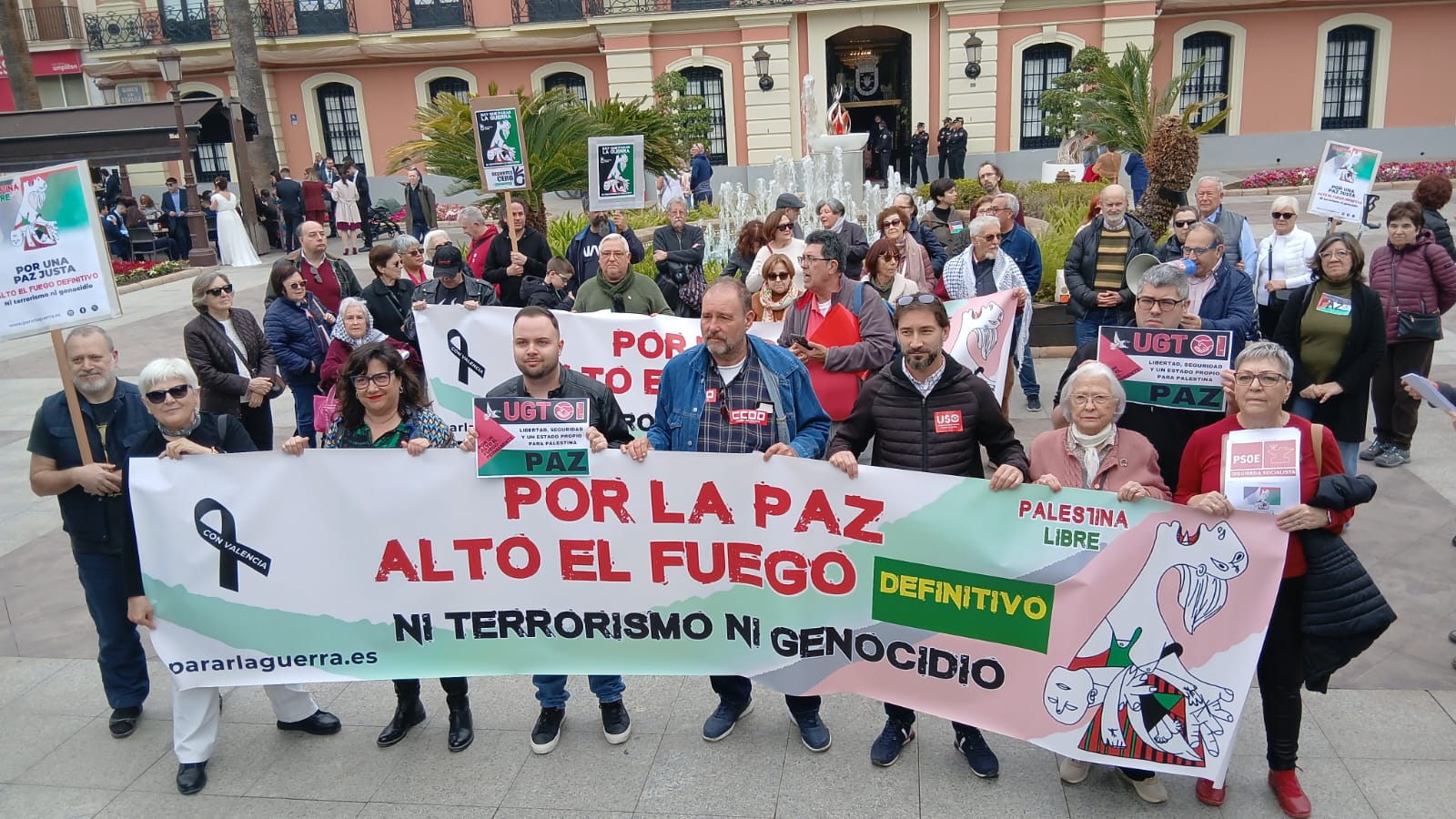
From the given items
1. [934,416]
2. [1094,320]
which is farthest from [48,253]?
[1094,320]

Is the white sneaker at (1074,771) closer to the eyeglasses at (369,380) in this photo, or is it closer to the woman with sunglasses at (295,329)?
the eyeglasses at (369,380)

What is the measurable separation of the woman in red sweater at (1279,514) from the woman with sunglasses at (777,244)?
4371mm

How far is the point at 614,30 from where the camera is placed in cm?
2953

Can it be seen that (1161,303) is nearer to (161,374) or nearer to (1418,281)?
(1418,281)

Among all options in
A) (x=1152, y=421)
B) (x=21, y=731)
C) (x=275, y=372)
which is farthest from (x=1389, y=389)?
(x=21, y=731)

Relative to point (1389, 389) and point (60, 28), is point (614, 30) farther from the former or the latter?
point (1389, 389)

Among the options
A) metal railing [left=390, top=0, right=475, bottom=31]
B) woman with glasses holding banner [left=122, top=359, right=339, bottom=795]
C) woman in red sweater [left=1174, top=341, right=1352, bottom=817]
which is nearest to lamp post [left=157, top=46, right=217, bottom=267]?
metal railing [left=390, top=0, right=475, bottom=31]

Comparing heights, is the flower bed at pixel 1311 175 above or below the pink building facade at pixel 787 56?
below

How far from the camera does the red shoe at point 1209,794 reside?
154 inches

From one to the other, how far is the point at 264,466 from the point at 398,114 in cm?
3089

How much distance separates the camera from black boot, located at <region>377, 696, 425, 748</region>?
4625 millimetres

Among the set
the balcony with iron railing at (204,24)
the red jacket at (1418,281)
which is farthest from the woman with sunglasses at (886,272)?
the balcony with iron railing at (204,24)

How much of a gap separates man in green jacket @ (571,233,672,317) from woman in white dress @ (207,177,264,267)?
16.5 m

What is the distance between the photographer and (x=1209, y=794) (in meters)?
3.92
